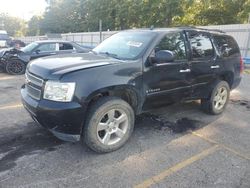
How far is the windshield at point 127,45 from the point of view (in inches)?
164

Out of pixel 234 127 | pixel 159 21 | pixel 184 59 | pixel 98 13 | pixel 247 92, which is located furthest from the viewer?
pixel 98 13

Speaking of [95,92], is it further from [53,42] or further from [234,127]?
[53,42]

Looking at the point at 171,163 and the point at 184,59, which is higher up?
the point at 184,59

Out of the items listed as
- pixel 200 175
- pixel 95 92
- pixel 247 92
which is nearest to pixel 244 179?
pixel 200 175

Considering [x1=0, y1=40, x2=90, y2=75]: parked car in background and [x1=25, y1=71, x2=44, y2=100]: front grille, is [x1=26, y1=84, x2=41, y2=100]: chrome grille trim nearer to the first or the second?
[x1=25, y1=71, x2=44, y2=100]: front grille

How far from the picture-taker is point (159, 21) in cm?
2661

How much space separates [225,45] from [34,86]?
4.12 meters

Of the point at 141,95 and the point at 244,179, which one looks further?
the point at 141,95

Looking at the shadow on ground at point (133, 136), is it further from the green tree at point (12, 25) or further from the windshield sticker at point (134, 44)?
the green tree at point (12, 25)

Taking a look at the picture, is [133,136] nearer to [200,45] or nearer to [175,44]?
[175,44]

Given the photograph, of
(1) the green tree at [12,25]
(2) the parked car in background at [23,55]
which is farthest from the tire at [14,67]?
(1) the green tree at [12,25]

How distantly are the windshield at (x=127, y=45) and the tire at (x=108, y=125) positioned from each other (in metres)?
0.85

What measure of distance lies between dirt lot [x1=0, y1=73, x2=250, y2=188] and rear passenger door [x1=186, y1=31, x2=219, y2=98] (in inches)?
30.0

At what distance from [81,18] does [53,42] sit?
1650 inches
